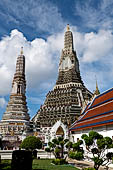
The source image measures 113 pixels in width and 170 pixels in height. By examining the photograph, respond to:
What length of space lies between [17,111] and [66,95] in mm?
18607

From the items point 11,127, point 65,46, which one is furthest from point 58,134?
point 65,46

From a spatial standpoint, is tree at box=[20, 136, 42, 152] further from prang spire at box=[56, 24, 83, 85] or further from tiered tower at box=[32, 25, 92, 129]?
prang spire at box=[56, 24, 83, 85]

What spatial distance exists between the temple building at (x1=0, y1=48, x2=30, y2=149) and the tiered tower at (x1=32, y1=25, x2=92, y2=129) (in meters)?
8.14

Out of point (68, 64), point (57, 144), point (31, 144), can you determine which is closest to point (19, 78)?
point (68, 64)

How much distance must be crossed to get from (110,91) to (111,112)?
640 cm

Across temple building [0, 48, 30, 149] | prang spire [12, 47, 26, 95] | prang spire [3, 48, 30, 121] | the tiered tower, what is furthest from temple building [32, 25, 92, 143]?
prang spire [12, 47, 26, 95]

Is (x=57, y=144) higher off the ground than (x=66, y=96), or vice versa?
(x=66, y=96)

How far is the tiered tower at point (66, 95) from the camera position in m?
65.2

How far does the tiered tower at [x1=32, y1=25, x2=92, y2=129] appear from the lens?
65250mm

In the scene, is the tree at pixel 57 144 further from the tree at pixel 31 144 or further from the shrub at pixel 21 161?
the shrub at pixel 21 161

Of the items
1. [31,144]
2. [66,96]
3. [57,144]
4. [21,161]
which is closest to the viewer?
[21,161]

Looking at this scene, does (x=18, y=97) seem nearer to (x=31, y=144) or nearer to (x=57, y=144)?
(x=31, y=144)

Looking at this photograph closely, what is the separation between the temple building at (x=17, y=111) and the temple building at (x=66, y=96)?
6.53 metres

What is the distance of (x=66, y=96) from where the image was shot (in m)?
69.9
